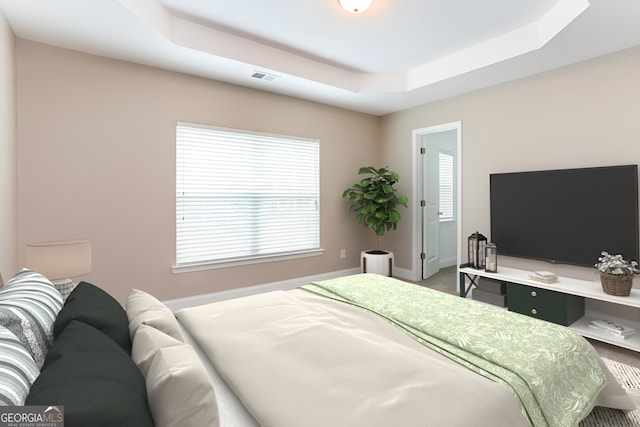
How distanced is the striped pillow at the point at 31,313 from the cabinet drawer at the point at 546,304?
3500mm

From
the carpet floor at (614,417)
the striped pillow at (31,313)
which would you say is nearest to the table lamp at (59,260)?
the striped pillow at (31,313)

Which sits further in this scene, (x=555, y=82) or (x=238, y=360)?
(x=555, y=82)

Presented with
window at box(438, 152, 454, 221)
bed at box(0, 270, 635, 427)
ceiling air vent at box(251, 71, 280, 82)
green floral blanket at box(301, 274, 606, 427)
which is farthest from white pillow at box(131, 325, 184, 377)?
window at box(438, 152, 454, 221)

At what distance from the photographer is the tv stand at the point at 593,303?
8.70 ft

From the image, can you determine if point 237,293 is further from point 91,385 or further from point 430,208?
point 91,385

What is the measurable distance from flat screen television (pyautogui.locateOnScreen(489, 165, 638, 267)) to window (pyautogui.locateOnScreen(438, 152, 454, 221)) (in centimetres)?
185

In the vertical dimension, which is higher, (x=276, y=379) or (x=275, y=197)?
(x=275, y=197)

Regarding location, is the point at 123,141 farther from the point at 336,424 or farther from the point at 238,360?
the point at 336,424

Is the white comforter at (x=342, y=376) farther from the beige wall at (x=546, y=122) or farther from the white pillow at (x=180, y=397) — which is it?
the beige wall at (x=546, y=122)

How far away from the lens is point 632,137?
295cm

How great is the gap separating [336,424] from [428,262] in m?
4.44

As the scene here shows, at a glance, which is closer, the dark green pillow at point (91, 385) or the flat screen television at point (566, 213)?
the dark green pillow at point (91, 385)

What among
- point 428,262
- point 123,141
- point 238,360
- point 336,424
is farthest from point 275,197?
point 336,424

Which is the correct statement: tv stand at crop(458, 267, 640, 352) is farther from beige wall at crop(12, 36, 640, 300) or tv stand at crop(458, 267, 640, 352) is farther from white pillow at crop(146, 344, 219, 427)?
white pillow at crop(146, 344, 219, 427)
